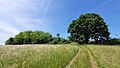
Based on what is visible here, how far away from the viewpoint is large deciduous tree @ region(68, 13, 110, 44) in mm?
80688

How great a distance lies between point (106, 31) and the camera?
81312 mm

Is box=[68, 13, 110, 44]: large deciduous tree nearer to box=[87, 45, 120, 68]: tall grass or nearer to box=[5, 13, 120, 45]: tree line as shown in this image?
box=[5, 13, 120, 45]: tree line

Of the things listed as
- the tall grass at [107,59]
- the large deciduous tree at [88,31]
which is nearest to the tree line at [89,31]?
the large deciduous tree at [88,31]

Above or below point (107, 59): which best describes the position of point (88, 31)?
Answer: above

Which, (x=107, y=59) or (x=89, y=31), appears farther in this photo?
(x=89, y=31)

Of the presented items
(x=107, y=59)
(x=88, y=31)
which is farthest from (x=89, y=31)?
(x=107, y=59)

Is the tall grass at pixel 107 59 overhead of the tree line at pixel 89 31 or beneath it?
beneath

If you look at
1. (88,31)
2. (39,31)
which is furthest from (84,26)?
(39,31)

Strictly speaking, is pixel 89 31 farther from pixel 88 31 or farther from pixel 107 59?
pixel 107 59

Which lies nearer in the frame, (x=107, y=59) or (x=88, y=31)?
(x=107, y=59)

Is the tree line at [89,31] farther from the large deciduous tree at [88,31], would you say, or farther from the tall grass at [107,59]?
the tall grass at [107,59]

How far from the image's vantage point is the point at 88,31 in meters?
80.5

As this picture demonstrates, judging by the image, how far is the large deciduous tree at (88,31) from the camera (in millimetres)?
80688

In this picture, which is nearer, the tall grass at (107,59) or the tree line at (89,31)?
the tall grass at (107,59)
